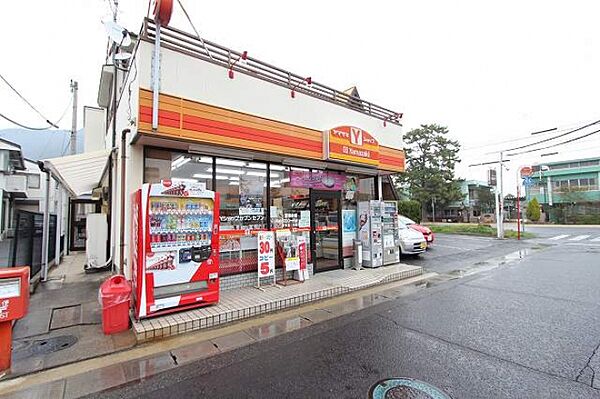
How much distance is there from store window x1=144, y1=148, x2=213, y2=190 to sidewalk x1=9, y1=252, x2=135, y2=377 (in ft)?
8.40

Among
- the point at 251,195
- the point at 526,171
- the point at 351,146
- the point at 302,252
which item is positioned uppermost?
the point at 526,171

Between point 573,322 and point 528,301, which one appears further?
point 528,301

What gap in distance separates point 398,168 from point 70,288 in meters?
9.29

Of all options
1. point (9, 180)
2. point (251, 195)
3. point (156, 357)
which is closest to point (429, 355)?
point (156, 357)

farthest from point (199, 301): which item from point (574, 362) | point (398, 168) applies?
point (398, 168)

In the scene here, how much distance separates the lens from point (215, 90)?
18.1 feet

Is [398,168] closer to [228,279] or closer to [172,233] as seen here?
[228,279]

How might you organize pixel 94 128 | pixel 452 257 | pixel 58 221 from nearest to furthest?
pixel 58 221, pixel 452 257, pixel 94 128

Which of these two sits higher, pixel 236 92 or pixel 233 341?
pixel 236 92

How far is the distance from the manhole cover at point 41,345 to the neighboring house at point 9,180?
12645mm

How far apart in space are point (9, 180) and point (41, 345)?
56.0 feet

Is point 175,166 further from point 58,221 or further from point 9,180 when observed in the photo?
point 9,180

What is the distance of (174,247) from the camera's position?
183 inches

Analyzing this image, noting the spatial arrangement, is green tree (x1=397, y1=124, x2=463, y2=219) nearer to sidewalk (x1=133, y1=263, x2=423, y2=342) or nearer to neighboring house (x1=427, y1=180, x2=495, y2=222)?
neighboring house (x1=427, y1=180, x2=495, y2=222)
